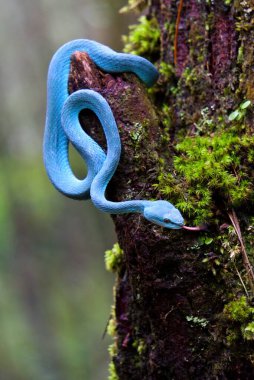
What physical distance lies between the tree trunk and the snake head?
4.5 inches

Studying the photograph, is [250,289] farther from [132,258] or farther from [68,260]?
[68,260]

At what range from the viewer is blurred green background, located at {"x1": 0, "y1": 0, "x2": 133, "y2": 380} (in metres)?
11.8

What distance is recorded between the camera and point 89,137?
10.0ft

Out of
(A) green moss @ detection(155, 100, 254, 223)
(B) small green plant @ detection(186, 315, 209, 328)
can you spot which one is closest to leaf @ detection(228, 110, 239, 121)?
(A) green moss @ detection(155, 100, 254, 223)

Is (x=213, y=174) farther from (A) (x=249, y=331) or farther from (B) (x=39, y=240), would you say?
(B) (x=39, y=240)

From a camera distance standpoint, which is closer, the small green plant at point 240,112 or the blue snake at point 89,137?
the blue snake at point 89,137

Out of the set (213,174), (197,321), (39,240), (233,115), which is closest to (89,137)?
(213,174)

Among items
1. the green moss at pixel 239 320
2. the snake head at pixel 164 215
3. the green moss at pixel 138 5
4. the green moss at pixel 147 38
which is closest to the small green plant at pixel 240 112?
the snake head at pixel 164 215

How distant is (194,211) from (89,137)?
32.7 inches

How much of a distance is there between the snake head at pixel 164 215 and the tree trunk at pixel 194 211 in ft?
0.37

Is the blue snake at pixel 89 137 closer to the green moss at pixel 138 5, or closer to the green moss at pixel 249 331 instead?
the green moss at pixel 249 331

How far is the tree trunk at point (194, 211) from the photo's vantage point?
8.83 ft

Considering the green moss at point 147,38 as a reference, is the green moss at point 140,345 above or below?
below

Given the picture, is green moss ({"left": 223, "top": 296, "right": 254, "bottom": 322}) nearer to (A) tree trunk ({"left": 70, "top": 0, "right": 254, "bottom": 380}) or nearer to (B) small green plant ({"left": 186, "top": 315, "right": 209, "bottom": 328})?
(A) tree trunk ({"left": 70, "top": 0, "right": 254, "bottom": 380})
